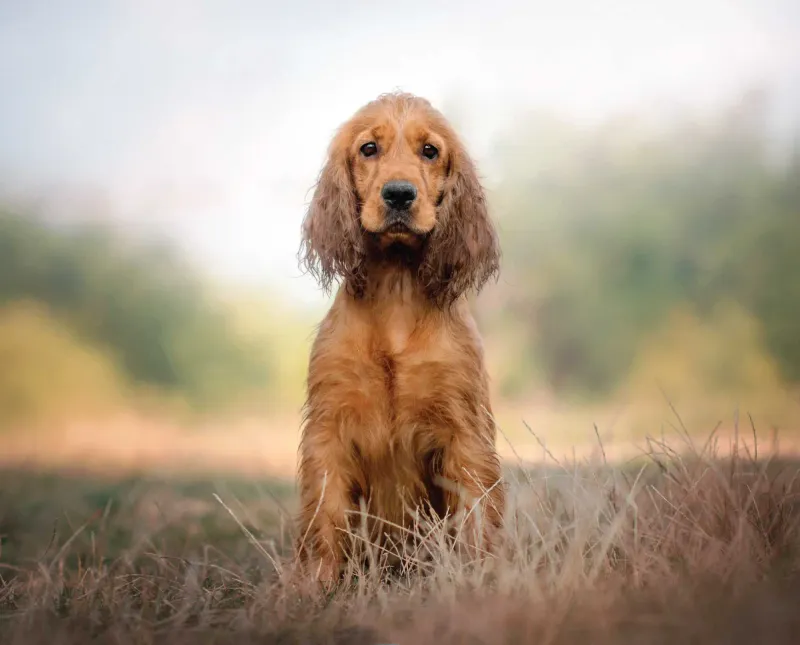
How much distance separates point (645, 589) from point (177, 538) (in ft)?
10.3

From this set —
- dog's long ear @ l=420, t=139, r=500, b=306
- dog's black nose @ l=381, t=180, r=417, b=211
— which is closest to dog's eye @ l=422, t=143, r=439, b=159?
dog's long ear @ l=420, t=139, r=500, b=306

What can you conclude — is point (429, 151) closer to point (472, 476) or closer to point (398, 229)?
point (398, 229)

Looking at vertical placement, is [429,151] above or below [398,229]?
above

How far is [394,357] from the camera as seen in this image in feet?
11.0

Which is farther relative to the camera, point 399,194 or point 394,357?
point 394,357

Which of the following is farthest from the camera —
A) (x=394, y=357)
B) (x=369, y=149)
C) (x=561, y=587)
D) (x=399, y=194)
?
(x=369, y=149)

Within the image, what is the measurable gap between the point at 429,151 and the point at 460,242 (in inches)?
14.8

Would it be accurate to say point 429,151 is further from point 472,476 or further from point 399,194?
point 472,476

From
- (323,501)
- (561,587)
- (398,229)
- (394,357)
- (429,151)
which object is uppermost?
(429,151)

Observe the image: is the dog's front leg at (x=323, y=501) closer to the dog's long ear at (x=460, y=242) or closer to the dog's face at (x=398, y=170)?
the dog's long ear at (x=460, y=242)

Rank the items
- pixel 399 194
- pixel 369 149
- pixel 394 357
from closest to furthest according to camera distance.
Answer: pixel 399 194 → pixel 394 357 → pixel 369 149

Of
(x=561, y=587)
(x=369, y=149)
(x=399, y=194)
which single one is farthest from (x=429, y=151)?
(x=561, y=587)

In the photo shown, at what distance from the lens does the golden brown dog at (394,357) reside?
334cm

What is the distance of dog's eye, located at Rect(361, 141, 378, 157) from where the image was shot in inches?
137
